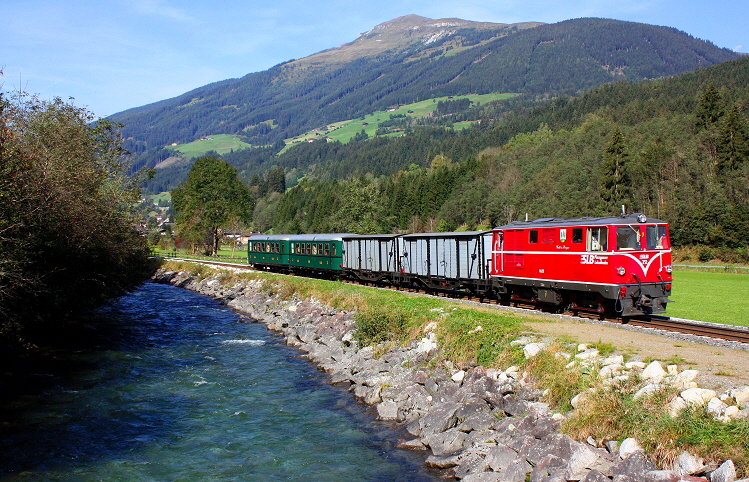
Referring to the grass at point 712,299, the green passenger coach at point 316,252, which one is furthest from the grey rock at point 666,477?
the green passenger coach at point 316,252

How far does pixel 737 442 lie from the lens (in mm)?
8727

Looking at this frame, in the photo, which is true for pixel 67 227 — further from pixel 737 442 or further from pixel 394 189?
pixel 394 189

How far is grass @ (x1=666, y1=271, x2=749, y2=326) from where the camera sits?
2248cm

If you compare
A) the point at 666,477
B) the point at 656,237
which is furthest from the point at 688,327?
the point at 666,477

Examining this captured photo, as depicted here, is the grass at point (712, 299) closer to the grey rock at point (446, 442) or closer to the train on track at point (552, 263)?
the train on track at point (552, 263)

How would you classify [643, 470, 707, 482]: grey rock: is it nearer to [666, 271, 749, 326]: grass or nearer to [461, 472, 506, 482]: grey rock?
[461, 472, 506, 482]: grey rock

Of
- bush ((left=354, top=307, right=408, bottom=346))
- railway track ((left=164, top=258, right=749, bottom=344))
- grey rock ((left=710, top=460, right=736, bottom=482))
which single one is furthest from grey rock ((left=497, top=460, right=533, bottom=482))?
bush ((left=354, top=307, right=408, bottom=346))

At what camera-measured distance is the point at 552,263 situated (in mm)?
22156

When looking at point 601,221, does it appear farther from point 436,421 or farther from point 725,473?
point 725,473

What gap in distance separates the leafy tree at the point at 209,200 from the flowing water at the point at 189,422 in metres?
52.8

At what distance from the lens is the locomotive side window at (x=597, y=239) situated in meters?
19.9

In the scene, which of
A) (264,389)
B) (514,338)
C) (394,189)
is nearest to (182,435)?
(264,389)

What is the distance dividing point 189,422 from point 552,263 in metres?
14.6

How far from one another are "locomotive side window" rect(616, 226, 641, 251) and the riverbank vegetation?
19.1 metres
